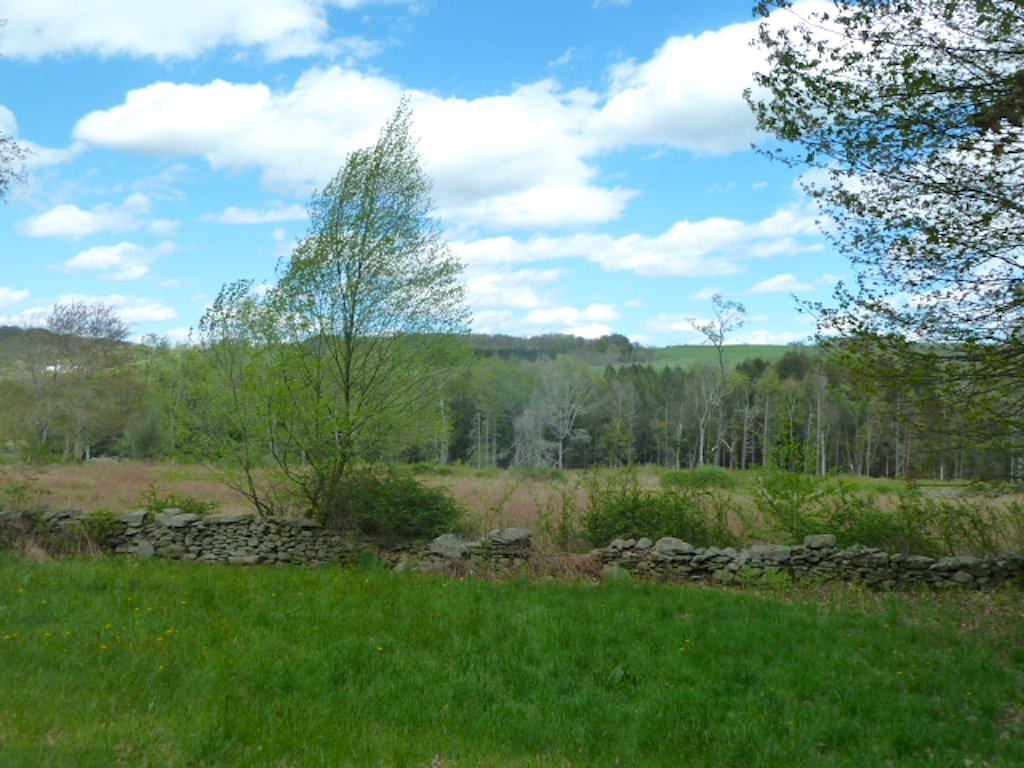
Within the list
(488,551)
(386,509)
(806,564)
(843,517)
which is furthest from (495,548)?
(843,517)

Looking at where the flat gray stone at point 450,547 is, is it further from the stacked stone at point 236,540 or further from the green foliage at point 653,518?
the green foliage at point 653,518

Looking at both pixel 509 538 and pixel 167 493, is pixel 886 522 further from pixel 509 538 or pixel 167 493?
pixel 167 493

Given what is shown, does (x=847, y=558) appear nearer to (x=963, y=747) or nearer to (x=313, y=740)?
(x=963, y=747)

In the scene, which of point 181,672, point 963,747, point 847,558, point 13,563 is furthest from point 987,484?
point 13,563

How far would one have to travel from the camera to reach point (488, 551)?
12352mm

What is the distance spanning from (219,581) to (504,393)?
60.8m

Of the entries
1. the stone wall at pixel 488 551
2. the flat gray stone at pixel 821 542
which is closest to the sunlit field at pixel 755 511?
the flat gray stone at pixel 821 542

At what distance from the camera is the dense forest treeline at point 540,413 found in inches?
368

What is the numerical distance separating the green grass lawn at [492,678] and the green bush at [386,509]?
363 centimetres

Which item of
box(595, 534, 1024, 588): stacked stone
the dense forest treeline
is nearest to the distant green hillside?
the dense forest treeline

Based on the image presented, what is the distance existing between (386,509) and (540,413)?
5674cm

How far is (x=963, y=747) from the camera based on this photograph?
513 cm

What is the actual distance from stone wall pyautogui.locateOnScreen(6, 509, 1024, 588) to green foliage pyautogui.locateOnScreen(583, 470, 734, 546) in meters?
0.79

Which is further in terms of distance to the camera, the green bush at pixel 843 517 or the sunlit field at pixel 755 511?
the sunlit field at pixel 755 511
